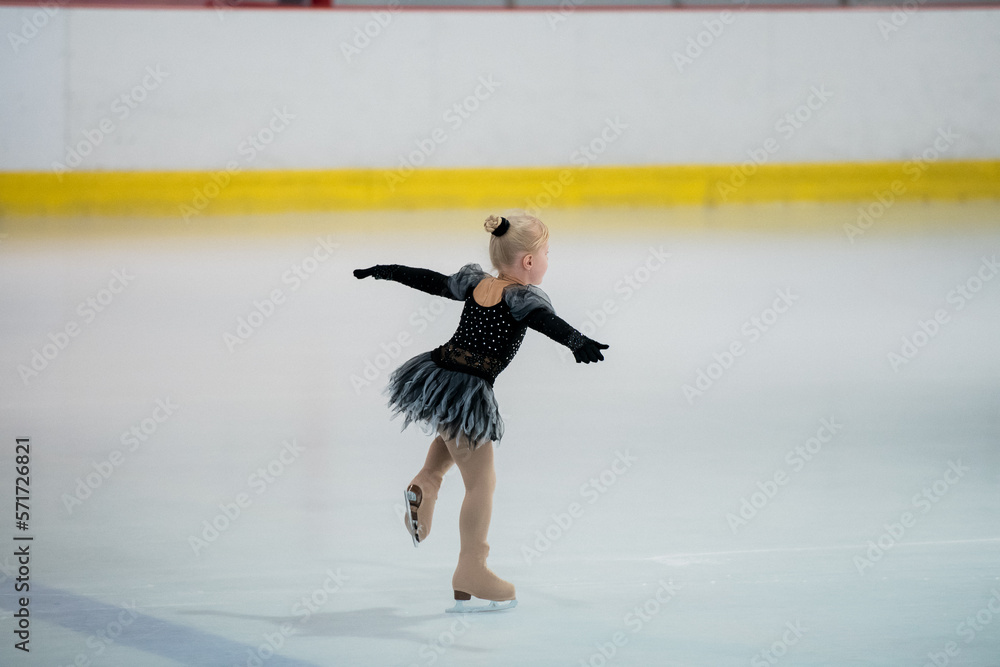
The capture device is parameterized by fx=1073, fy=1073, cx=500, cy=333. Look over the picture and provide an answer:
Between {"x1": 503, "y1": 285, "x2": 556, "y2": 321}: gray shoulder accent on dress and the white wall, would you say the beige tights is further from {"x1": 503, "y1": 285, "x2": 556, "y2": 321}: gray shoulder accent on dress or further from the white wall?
the white wall

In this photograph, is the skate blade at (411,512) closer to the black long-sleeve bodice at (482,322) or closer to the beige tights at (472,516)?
the beige tights at (472,516)

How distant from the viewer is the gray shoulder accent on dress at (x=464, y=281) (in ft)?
7.26

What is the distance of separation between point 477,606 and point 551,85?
17.3 feet

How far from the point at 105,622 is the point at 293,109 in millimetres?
5281

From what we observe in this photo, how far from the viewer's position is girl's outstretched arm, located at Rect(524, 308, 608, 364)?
1.96 meters

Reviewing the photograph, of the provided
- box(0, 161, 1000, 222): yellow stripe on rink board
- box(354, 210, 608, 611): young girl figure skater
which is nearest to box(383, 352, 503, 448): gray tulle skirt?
box(354, 210, 608, 611): young girl figure skater

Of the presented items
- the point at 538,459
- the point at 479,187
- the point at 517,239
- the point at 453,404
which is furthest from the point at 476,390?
the point at 479,187

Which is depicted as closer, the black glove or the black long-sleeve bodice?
the black glove

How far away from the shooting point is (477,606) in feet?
6.97

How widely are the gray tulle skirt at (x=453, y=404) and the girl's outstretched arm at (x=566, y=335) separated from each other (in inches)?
7.3

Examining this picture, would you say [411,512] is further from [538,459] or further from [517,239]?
[538,459]

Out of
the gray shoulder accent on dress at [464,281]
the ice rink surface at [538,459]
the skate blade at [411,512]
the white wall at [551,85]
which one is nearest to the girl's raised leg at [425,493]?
the skate blade at [411,512]

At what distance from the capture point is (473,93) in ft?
22.5

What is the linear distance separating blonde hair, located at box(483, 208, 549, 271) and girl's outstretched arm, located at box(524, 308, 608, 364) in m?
0.16
